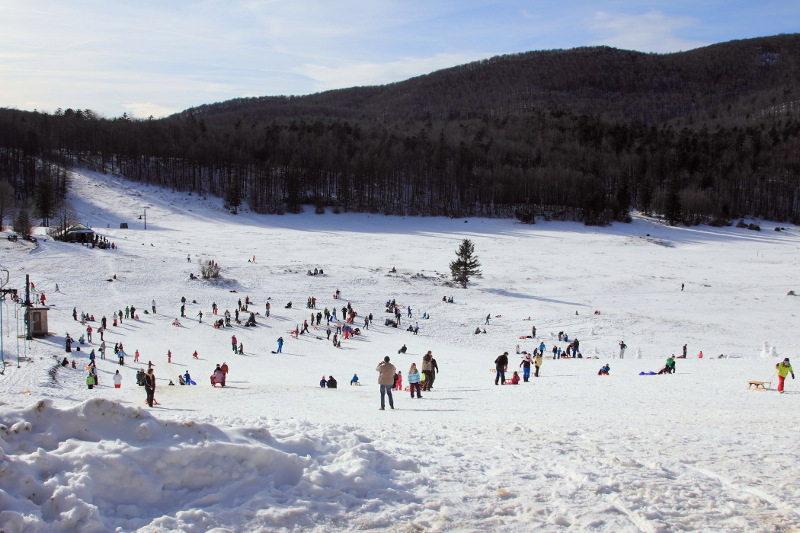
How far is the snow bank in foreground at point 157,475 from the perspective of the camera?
17.0 ft

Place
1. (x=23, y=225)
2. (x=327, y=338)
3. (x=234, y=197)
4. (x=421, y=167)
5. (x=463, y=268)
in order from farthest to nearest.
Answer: (x=421, y=167) → (x=234, y=197) → (x=23, y=225) → (x=463, y=268) → (x=327, y=338)

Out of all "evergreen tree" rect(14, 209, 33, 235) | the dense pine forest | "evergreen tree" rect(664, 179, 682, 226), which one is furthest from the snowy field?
the dense pine forest

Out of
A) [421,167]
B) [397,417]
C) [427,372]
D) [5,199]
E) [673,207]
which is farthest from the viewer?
[421,167]

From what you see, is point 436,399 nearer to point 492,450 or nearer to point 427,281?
point 492,450

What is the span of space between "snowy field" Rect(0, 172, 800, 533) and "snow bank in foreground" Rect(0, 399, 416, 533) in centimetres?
2

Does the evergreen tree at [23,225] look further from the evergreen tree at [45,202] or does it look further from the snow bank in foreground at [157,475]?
the snow bank in foreground at [157,475]

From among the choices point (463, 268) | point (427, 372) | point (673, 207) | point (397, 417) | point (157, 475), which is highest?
point (673, 207)

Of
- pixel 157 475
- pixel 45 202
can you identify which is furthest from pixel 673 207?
pixel 157 475

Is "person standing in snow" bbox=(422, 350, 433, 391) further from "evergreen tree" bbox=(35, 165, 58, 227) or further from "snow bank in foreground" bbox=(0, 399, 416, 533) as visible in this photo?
"evergreen tree" bbox=(35, 165, 58, 227)

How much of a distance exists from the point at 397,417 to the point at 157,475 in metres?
5.93

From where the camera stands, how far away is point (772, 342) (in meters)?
30.7

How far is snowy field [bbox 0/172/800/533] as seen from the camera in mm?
5711

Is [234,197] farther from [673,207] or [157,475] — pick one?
[157,475]

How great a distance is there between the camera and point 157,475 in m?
5.77
